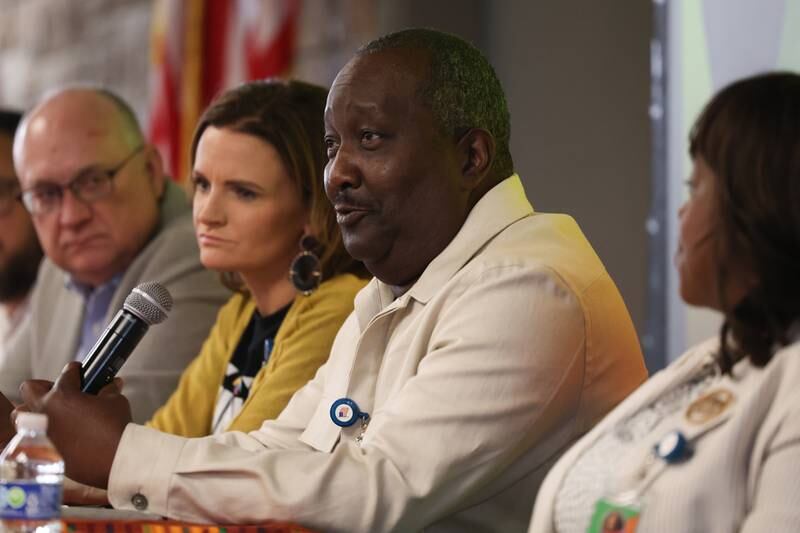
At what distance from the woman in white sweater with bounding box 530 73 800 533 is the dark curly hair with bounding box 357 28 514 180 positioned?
642 mm

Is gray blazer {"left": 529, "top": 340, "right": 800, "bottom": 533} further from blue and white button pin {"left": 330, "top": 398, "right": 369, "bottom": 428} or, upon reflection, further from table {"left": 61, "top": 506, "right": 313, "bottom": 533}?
blue and white button pin {"left": 330, "top": 398, "right": 369, "bottom": 428}

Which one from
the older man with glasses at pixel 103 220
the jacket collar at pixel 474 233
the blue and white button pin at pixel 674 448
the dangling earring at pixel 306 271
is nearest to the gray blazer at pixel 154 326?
the older man with glasses at pixel 103 220

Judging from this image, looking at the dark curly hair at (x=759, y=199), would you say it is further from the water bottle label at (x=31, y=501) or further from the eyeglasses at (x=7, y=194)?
the eyeglasses at (x=7, y=194)

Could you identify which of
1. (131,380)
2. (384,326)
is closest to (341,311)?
(384,326)

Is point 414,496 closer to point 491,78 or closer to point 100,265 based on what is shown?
point 491,78

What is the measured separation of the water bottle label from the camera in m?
1.80

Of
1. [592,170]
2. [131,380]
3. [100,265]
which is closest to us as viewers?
[131,380]

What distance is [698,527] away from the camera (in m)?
1.58

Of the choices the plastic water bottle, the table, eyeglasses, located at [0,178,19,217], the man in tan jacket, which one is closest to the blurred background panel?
the man in tan jacket

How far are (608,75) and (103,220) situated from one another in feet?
4.87

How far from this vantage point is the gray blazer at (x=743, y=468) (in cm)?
151

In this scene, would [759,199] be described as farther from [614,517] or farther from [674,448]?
[614,517]

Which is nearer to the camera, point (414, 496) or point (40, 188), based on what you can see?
point (414, 496)

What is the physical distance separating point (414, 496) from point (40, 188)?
225cm
